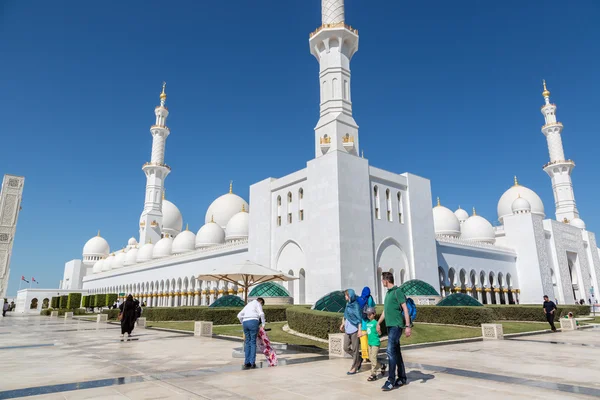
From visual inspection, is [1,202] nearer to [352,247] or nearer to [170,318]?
→ [170,318]

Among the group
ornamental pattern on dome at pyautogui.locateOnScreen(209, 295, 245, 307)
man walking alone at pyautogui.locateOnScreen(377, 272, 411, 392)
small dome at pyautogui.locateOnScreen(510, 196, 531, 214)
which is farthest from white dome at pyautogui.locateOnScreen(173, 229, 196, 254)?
man walking alone at pyautogui.locateOnScreen(377, 272, 411, 392)

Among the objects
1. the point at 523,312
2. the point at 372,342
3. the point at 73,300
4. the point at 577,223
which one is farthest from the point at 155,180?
the point at 577,223

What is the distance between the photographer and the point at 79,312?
3850 centimetres

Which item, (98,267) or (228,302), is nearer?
(228,302)

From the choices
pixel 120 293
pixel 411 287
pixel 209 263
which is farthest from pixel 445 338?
pixel 120 293

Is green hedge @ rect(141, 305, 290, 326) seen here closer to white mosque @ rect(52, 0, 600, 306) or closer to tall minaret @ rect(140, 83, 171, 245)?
white mosque @ rect(52, 0, 600, 306)

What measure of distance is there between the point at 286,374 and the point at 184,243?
1616 inches

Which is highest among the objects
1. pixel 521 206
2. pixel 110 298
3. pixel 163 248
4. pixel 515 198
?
pixel 515 198

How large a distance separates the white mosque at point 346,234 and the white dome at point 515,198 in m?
0.15

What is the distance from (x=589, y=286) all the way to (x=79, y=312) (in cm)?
5378

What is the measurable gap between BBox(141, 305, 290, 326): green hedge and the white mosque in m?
4.81

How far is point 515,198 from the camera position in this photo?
50.2 metres

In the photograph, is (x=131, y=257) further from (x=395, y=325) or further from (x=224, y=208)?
(x=395, y=325)

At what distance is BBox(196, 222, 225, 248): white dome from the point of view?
42.8 meters
